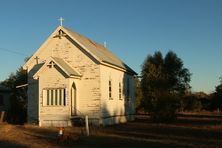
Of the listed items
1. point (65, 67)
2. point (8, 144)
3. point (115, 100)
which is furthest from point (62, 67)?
point (8, 144)

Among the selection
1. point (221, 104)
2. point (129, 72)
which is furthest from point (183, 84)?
point (129, 72)

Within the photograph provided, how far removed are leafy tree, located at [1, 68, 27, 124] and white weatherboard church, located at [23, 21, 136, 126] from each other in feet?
33.0

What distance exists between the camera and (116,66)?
129 ft

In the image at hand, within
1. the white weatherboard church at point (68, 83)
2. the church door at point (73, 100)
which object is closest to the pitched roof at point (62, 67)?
the white weatherboard church at point (68, 83)

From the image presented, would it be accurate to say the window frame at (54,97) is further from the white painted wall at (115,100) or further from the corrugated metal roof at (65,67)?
the white painted wall at (115,100)

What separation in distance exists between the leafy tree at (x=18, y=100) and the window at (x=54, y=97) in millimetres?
10604

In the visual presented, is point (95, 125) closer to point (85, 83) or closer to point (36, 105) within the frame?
point (85, 83)

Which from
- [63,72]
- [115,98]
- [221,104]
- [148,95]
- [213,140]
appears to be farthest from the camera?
[221,104]

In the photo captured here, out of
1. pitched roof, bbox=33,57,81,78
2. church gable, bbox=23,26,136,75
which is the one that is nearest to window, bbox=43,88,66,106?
pitched roof, bbox=33,57,81,78

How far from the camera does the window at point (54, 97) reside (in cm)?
3450

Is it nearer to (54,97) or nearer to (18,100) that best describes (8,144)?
(54,97)

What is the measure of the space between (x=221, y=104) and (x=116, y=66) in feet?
117

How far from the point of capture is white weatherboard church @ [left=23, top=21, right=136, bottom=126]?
3459 centimetres

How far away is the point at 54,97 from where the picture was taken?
35062mm
